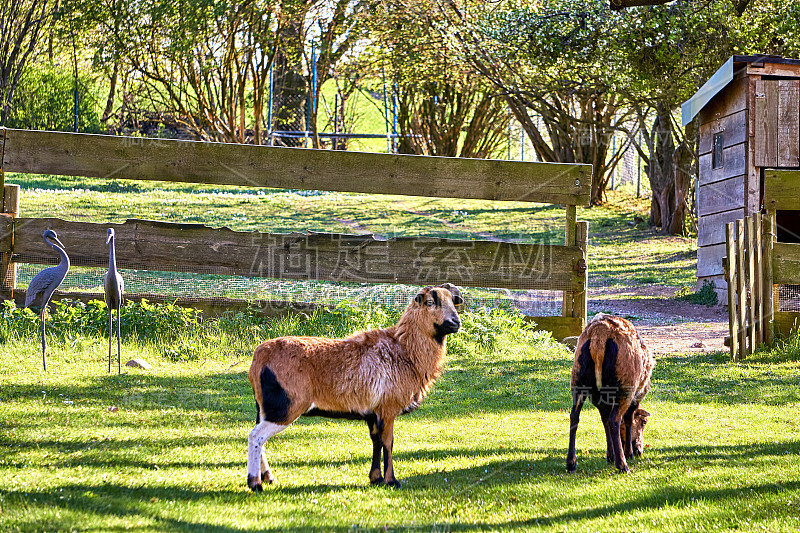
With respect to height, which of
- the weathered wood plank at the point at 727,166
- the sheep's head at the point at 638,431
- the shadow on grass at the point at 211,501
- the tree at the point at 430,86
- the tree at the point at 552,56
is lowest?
the shadow on grass at the point at 211,501

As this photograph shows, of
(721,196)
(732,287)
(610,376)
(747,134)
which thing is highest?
(747,134)

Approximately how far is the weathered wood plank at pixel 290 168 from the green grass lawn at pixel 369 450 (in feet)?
6.94

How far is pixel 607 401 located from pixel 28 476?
395cm

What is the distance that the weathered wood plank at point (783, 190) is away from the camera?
449 inches

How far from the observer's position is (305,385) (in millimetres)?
5094

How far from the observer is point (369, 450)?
20.8 ft

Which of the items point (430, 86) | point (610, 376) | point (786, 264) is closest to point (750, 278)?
point (786, 264)

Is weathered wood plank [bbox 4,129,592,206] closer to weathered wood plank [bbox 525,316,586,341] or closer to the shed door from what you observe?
weathered wood plank [bbox 525,316,586,341]

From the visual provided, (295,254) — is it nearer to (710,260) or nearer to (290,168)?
(290,168)

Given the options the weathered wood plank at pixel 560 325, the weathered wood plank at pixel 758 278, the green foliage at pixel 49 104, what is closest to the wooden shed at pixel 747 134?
the weathered wood plank at pixel 758 278

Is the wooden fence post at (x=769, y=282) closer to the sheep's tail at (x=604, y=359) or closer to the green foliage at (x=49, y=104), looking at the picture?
the sheep's tail at (x=604, y=359)

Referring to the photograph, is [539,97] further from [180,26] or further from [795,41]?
[180,26]

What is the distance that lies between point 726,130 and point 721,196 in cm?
139

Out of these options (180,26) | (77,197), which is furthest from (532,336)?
(180,26)
